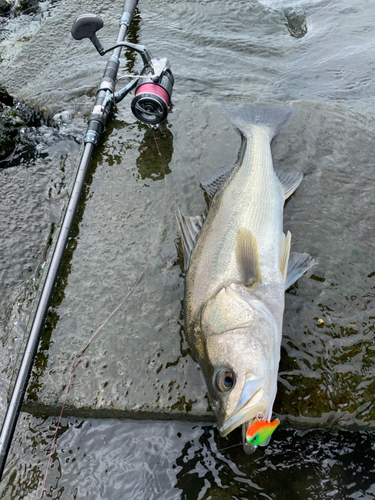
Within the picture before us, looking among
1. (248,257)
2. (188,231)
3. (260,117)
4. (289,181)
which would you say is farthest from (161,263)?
(260,117)

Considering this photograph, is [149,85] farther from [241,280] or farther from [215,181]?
[241,280]

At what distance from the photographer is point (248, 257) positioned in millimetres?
2584

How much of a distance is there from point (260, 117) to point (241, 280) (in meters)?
1.95

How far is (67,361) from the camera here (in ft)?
8.71

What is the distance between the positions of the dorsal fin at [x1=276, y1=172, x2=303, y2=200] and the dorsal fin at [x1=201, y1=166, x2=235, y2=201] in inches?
18.0

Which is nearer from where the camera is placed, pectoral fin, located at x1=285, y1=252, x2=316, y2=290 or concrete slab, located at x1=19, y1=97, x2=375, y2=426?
concrete slab, located at x1=19, y1=97, x2=375, y2=426

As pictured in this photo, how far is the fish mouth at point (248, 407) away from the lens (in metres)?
1.96

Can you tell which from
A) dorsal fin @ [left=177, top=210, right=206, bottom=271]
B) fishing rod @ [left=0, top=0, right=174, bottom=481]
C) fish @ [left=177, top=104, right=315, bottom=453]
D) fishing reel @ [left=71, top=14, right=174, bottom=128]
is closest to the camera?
fish @ [left=177, top=104, right=315, bottom=453]

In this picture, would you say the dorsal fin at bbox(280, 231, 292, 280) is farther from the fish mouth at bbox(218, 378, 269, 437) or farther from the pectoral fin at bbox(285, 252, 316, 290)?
the fish mouth at bbox(218, 378, 269, 437)

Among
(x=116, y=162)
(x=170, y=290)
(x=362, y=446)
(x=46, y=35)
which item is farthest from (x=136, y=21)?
(x=362, y=446)

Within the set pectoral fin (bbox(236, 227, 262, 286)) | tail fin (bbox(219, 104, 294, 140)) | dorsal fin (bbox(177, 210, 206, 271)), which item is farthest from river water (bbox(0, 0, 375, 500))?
pectoral fin (bbox(236, 227, 262, 286))

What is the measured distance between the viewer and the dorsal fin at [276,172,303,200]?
323 centimetres

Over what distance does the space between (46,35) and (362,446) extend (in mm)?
6689

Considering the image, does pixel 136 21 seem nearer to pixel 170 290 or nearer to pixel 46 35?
pixel 46 35
